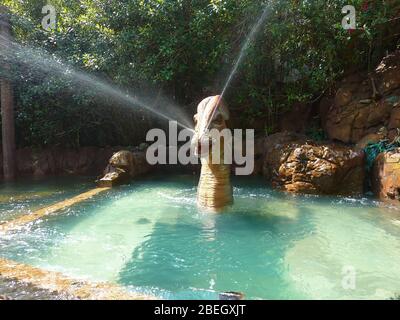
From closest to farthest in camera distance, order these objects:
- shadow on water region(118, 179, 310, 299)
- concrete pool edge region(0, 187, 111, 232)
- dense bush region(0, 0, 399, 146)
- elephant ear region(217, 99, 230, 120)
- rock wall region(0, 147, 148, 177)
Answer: shadow on water region(118, 179, 310, 299), concrete pool edge region(0, 187, 111, 232), elephant ear region(217, 99, 230, 120), dense bush region(0, 0, 399, 146), rock wall region(0, 147, 148, 177)

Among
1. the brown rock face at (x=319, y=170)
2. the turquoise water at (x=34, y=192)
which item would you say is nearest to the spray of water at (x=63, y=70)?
the turquoise water at (x=34, y=192)

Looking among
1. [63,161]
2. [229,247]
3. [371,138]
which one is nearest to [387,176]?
[371,138]

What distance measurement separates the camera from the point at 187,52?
1098cm

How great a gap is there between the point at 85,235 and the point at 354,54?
891cm

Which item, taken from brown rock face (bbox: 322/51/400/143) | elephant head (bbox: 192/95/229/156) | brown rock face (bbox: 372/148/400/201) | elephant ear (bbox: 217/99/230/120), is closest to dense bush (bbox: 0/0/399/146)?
brown rock face (bbox: 322/51/400/143)

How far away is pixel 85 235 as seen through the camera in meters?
5.66

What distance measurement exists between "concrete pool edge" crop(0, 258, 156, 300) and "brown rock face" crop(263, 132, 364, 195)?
6.09 metres

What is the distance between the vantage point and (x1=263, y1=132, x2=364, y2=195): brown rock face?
837 cm

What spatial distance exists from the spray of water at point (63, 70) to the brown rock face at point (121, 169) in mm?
2105

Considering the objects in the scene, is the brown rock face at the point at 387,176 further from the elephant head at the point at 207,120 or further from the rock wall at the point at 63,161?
the rock wall at the point at 63,161

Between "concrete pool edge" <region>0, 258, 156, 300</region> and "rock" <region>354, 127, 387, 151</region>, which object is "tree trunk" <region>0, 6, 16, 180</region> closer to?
"concrete pool edge" <region>0, 258, 156, 300</region>

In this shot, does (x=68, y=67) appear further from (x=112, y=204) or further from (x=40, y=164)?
(x=112, y=204)
